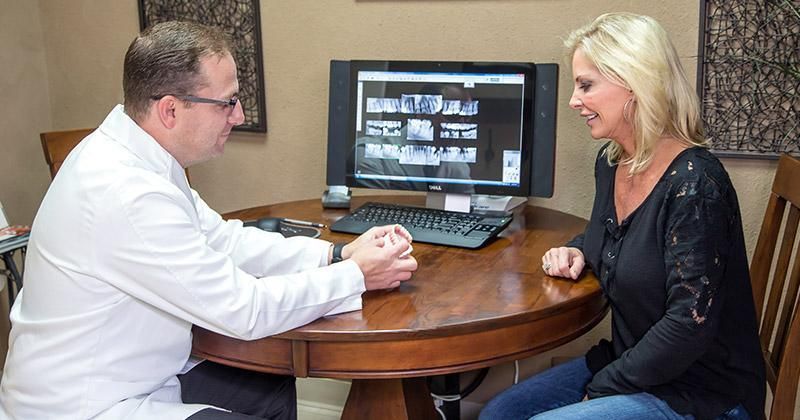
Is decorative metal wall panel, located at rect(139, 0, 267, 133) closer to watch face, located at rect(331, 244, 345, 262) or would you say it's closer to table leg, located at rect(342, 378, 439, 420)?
watch face, located at rect(331, 244, 345, 262)

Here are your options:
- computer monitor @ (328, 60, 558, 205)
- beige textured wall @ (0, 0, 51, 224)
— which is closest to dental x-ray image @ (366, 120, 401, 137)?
computer monitor @ (328, 60, 558, 205)

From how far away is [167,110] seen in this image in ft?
5.20

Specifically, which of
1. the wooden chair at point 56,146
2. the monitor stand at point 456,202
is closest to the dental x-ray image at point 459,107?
the monitor stand at point 456,202

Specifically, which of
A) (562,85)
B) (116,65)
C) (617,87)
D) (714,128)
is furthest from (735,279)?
(116,65)

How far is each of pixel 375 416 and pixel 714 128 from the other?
122 cm

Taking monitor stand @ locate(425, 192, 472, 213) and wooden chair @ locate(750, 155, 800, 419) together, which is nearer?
wooden chair @ locate(750, 155, 800, 419)

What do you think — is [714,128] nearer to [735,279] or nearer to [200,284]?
[735,279]

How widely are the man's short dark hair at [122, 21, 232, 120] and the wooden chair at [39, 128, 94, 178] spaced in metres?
1.06

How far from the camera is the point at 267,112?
9.11ft

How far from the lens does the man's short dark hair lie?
1.55 metres

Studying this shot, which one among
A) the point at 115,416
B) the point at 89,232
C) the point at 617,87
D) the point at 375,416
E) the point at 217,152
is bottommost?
the point at 375,416

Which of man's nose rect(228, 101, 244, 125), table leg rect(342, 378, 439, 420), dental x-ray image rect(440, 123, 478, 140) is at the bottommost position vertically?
table leg rect(342, 378, 439, 420)

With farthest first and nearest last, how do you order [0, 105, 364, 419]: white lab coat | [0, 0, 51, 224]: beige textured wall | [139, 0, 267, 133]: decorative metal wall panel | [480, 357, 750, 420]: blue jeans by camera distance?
[0, 0, 51, 224]: beige textured wall, [139, 0, 267, 133]: decorative metal wall panel, [480, 357, 750, 420]: blue jeans, [0, 105, 364, 419]: white lab coat

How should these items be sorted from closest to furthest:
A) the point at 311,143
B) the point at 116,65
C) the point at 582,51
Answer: the point at 582,51 → the point at 311,143 → the point at 116,65
